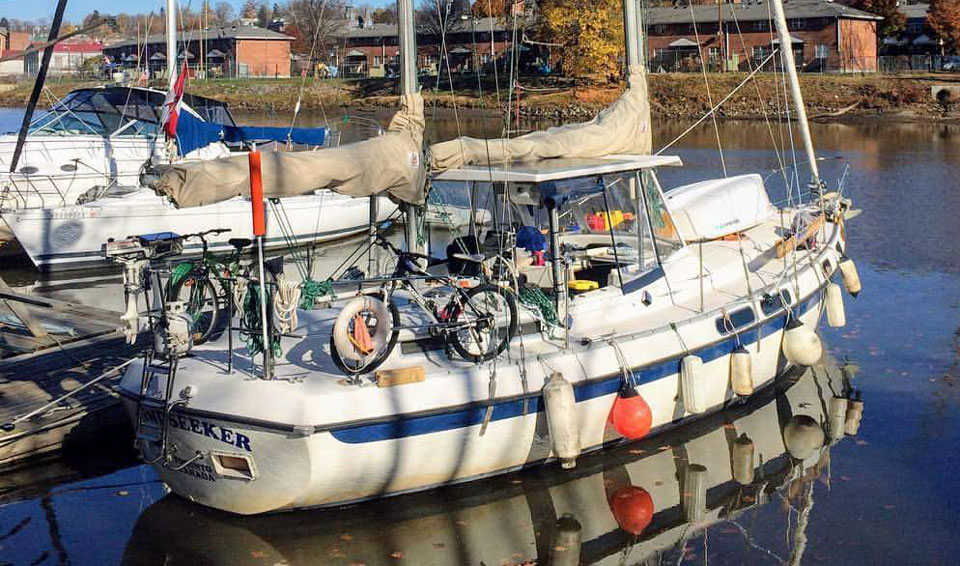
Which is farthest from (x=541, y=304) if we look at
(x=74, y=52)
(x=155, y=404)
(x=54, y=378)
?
(x=74, y=52)

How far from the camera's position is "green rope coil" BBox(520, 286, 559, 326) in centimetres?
1238

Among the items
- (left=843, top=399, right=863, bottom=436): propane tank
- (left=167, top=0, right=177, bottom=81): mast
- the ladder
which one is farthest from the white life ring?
(left=167, top=0, right=177, bottom=81): mast

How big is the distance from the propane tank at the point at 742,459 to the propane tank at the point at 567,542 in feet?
7.00

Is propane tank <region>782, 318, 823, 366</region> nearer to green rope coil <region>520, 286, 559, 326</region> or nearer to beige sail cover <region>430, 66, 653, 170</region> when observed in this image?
beige sail cover <region>430, 66, 653, 170</region>

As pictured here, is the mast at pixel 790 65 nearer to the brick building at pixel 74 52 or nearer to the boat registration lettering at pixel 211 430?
the boat registration lettering at pixel 211 430

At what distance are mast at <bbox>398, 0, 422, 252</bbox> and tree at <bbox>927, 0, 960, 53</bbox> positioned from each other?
7602 centimetres

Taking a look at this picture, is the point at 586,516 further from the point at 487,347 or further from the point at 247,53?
the point at 247,53

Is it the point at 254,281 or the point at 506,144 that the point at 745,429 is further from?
the point at 254,281

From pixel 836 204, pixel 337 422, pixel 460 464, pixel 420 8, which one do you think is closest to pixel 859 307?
pixel 836 204

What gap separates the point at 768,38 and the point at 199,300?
72094 millimetres

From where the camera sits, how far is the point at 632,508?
38.7 feet

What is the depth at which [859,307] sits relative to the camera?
19594 mm

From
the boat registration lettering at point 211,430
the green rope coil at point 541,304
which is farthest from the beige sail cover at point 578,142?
the boat registration lettering at point 211,430

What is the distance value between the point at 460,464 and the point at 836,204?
1007cm
